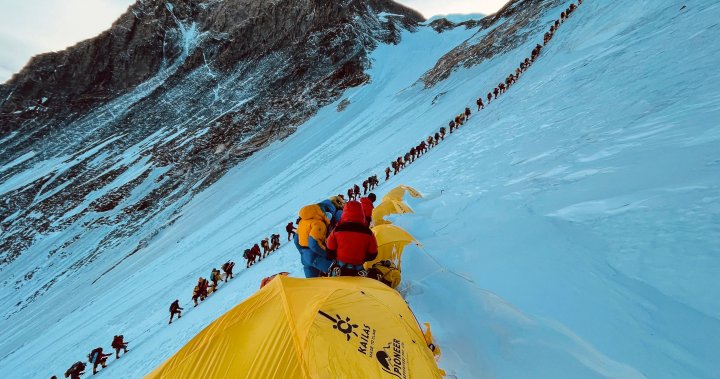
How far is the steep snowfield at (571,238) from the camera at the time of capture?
9.70 ft

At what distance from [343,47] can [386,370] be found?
208ft

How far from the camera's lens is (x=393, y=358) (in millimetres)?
2832

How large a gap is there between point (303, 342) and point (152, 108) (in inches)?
2989

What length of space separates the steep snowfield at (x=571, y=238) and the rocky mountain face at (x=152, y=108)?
28.1 m

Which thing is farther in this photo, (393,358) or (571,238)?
(571,238)

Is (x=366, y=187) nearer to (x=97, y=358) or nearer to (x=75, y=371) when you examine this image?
(x=97, y=358)

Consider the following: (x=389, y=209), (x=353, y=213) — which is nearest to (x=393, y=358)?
(x=353, y=213)

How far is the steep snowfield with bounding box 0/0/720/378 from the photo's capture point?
9.70ft

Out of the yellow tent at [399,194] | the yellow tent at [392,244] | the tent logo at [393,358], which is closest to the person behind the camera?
the tent logo at [393,358]

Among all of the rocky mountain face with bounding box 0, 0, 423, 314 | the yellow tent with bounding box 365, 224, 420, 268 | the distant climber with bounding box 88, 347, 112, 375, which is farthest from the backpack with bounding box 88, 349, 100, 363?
the rocky mountain face with bounding box 0, 0, 423, 314

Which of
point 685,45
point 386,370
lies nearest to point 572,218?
point 386,370

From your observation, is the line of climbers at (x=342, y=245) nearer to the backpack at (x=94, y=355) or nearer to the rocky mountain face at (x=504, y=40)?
the backpack at (x=94, y=355)

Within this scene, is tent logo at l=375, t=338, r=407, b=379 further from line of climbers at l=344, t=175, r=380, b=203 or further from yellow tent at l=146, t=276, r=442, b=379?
line of climbers at l=344, t=175, r=380, b=203

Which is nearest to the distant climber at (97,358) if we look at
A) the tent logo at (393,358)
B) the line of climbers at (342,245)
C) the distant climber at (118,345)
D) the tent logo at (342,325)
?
the distant climber at (118,345)
